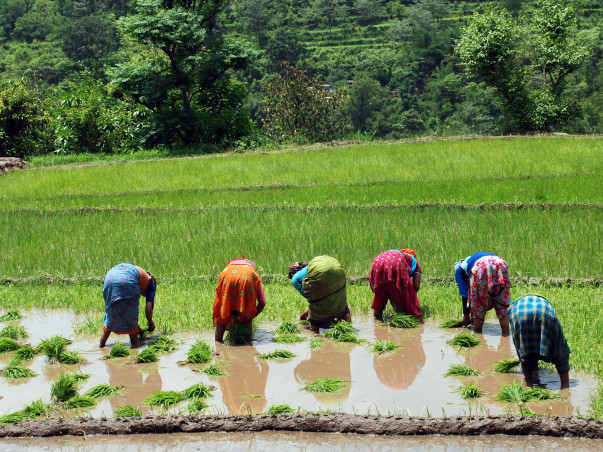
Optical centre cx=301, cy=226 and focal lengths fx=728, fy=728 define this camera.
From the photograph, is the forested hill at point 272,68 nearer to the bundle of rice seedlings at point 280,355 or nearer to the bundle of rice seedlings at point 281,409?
the bundle of rice seedlings at point 280,355

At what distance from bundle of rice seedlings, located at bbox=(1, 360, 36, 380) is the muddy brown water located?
0.07 m

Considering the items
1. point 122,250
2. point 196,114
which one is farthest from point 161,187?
point 196,114

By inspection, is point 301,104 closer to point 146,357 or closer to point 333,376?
point 146,357

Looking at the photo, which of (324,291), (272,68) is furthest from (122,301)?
(272,68)

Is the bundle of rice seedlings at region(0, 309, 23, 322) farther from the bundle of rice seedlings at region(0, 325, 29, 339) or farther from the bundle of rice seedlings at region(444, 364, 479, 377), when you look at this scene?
the bundle of rice seedlings at region(444, 364, 479, 377)

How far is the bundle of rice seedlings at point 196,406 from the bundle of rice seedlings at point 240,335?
1461 millimetres

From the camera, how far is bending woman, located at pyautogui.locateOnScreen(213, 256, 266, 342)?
650 centimetres

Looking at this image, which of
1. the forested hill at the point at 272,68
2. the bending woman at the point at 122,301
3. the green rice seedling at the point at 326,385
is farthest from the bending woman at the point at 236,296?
the forested hill at the point at 272,68

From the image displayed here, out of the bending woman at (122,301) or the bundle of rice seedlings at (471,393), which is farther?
the bending woman at (122,301)

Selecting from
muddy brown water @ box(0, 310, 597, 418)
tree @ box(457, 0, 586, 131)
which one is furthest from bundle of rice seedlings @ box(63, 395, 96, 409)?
tree @ box(457, 0, 586, 131)

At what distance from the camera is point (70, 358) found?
20.5 feet

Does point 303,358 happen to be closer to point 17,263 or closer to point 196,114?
point 17,263

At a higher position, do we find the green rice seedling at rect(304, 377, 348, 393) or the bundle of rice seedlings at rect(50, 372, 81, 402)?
the bundle of rice seedlings at rect(50, 372, 81, 402)

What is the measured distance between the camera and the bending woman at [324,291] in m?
→ 6.70
